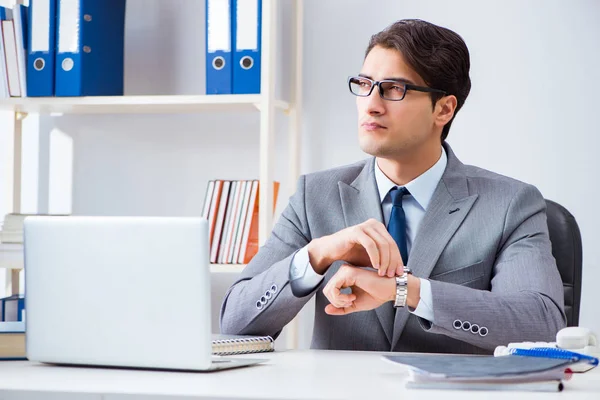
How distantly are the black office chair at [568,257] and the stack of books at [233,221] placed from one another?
114 centimetres

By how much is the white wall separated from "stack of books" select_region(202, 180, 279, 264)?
0.24 m

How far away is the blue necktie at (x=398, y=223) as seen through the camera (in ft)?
6.15

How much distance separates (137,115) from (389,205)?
61.8 inches

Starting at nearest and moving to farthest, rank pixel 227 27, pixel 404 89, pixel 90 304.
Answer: pixel 90 304, pixel 404 89, pixel 227 27

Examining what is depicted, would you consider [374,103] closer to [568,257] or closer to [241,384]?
[568,257]

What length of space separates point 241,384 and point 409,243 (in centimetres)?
87

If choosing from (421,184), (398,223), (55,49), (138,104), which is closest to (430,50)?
(421,184)

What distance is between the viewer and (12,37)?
2.96 meters

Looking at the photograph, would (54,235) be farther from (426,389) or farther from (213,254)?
(213,254)

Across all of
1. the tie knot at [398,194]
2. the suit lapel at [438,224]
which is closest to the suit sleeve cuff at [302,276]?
the suit lapel at [438,224]

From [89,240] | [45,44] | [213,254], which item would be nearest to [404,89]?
[89,240]

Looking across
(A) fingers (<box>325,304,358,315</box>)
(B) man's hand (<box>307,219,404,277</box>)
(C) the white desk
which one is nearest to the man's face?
(B) man's hand (<box>307,219,404,277</box>)

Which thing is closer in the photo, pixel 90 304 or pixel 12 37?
pixel 90 304

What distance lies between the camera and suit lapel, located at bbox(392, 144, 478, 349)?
1807 mm
